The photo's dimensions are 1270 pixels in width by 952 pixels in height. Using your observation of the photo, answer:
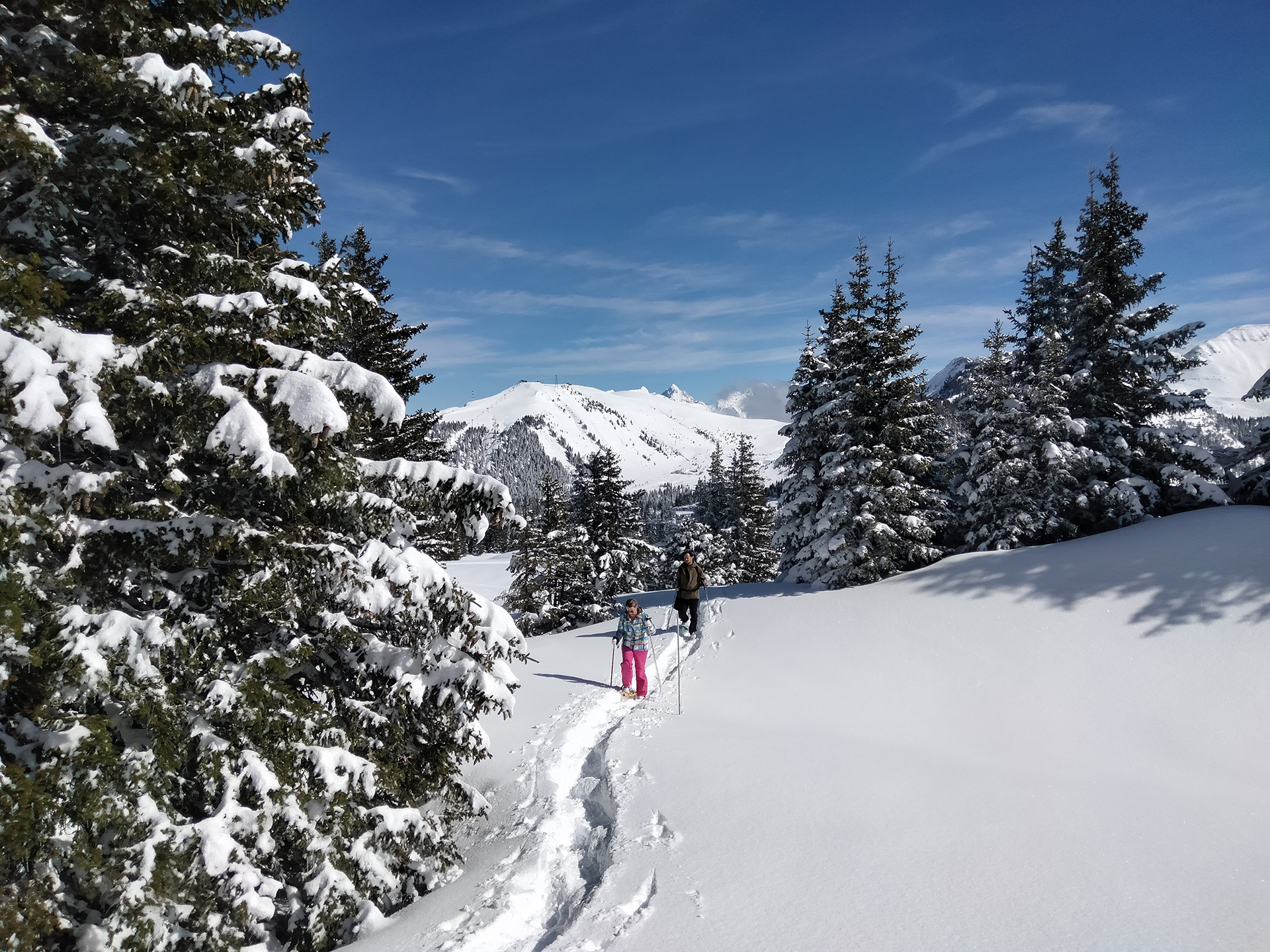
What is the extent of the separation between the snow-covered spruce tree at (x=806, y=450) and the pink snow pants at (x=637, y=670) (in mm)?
8086

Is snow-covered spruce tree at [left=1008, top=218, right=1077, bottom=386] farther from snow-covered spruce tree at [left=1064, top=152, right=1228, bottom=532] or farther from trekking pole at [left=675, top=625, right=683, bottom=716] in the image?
trekking pole at [left=675, top=625, right=683, bottom=716]

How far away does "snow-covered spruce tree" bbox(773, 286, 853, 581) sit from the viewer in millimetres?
18609

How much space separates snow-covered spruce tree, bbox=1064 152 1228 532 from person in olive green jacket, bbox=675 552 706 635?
1173 centimetres

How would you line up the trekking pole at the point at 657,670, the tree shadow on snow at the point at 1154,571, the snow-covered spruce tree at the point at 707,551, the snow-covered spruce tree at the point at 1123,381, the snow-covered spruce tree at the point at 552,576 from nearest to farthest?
1. the tree shadow on snow at the point at 1154,571
2. the trekking pole at the point at 657,670
3. the snow-covered spruce tree at the point at 1123,381
4. the snow-covered spruce tree at the point at 552,576
5. the snow-covered spruce tree at the point at 707,551

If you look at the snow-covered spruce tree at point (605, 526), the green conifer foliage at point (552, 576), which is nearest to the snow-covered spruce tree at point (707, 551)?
the snow-covered spruce tree at point (605, 526)

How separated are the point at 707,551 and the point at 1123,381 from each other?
81.4ft

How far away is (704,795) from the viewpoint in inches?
289

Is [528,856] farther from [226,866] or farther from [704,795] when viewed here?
[226,866]

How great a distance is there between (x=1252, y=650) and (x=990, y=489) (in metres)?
9.85

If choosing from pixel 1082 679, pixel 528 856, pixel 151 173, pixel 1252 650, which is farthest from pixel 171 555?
pixel 1252 650

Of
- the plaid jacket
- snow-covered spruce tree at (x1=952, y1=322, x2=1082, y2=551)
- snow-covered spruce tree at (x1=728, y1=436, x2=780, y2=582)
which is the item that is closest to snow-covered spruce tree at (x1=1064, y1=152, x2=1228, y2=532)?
snow-covered spruce tree at (x1=952, y1=322, x2=1082, y2=551)

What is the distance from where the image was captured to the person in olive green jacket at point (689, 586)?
15086 mm

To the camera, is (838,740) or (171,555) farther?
(838,740)

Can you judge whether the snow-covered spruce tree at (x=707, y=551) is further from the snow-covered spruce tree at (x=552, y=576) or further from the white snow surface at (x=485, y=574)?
the white snow surface at (x=485, y=574)
